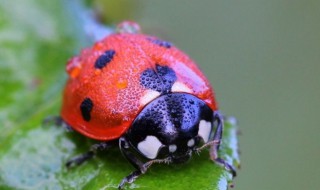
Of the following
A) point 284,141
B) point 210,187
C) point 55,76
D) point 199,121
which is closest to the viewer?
point 210,187

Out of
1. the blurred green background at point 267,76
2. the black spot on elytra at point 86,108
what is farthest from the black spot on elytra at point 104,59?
the blurred green background at point 267,76

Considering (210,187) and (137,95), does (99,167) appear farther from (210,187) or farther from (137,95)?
(210,187)

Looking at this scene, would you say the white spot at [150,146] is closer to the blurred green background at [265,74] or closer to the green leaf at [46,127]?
the green leaf at [46,127]

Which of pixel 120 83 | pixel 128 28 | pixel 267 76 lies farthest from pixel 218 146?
pixel 267 76

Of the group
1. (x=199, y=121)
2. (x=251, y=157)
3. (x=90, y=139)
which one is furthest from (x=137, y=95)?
(x=251, y=157)

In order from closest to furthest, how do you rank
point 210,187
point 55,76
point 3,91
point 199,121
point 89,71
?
1. point 210,187
2. point 199,121
3. point 89,71
4. point 3,91
5. point 55,76

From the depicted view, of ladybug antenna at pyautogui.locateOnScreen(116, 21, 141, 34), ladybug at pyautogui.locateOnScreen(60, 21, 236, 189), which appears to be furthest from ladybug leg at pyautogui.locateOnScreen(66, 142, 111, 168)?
ladybug antenna at pyautogui.locateOnScreen(116, 21, 141, 34)

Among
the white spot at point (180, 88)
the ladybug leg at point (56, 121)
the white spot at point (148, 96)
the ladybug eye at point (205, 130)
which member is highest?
the ladybug leg at point (56, 121)

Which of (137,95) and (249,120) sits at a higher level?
(249,120)
